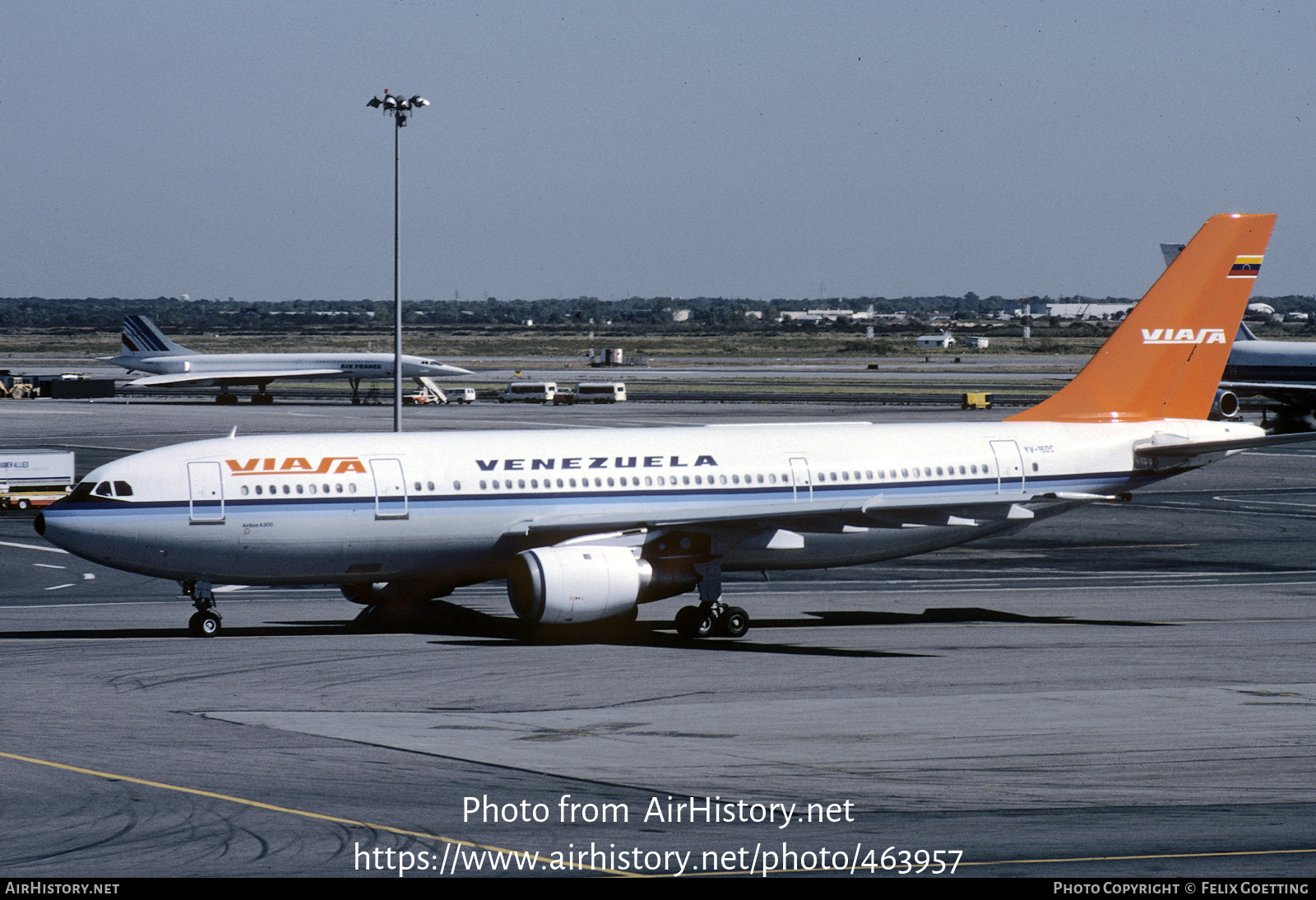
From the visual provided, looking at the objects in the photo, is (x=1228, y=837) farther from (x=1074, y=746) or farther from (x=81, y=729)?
(x=81, y=729)

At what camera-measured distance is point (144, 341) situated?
147000 mm

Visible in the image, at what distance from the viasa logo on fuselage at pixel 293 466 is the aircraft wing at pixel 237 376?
103 meters

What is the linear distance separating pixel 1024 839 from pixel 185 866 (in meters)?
9.50

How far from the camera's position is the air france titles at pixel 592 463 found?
34.9m

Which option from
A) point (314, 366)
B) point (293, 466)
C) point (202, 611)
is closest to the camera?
point (293, 466)

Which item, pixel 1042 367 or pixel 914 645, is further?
pixel 1042 367

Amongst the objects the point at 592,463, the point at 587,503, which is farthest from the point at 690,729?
the point at 592,463

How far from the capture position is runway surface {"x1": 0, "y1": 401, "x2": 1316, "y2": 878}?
1778 cm

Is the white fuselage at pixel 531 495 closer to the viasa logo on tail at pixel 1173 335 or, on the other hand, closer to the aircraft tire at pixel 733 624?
the aircraft tire at pixel 733 624

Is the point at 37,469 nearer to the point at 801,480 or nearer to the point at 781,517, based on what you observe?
the point at 801,480

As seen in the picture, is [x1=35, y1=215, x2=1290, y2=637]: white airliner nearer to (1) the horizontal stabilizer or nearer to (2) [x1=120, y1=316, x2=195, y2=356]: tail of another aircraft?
(1) the horizontal stabilizer

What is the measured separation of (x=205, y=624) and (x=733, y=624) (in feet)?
38.5

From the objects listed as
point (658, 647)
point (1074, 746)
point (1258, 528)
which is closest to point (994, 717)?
point (1074, 746)

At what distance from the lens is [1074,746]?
23.4 meters
